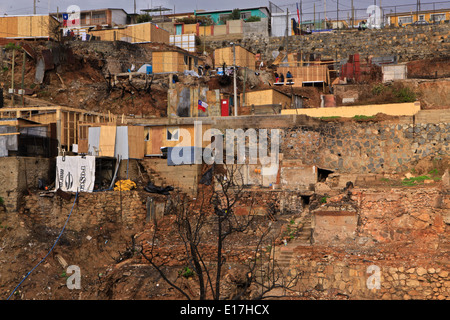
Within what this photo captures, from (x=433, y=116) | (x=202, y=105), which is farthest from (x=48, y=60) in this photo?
(x=433, y=116)

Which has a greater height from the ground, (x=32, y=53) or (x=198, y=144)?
(x=32, y=53)

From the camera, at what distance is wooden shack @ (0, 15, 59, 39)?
38.0m

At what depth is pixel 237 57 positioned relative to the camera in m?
35.4

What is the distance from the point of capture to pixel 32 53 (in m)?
33.5

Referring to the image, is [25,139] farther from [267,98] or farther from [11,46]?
[11,46]

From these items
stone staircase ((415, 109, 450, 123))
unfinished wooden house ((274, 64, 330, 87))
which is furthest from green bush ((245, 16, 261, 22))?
stone staircase ((415, 109, 450, 123))

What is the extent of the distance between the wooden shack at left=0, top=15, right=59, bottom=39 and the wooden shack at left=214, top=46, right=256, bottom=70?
10327 millimetres

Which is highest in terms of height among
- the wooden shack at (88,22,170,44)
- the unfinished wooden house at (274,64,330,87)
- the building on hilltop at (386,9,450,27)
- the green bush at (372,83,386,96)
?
the building on hilltop at (386,9,450,27)

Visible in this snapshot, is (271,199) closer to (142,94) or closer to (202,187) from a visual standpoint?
(202,187)

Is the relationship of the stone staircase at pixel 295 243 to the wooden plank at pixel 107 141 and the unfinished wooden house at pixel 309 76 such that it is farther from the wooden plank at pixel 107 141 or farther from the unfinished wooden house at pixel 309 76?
the unfinished wooden house at pixel 309 76

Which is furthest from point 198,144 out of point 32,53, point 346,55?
point 346,55

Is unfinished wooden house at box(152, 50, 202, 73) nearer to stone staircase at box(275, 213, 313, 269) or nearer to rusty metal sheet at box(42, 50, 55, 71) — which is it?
rusty metal sheet at box(42, 50, 55, 71)

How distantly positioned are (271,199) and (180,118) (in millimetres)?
7263

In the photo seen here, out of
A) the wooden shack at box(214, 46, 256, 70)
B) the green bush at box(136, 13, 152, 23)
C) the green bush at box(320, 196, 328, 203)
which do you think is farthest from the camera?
the green bush at box(136, 13, 152, 23)
